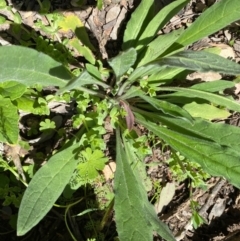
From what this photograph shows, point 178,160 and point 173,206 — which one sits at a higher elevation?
point 178,160

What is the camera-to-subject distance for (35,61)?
6.63 ft

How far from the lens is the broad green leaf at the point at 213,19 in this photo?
223 centimetres

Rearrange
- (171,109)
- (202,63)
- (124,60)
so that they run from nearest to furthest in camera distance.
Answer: (202,63) → (124,60) → (171,109)

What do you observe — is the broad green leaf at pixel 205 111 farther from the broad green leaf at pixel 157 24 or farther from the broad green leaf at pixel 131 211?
the broad green leaf at pixel 131 211

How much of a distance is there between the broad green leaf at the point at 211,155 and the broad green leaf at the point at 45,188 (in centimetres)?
54

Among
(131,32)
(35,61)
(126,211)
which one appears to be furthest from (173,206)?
(35,61)

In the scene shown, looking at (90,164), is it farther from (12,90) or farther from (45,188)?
(12,90)

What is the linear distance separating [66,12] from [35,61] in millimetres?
926

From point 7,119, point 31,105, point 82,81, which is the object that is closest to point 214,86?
point 82,81

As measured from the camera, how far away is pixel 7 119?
90.6 inches

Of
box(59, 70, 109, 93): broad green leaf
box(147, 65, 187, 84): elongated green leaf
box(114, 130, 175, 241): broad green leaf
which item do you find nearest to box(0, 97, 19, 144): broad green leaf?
box(59, 70, 109, 93): broad green leaf

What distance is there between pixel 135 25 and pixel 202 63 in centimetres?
86

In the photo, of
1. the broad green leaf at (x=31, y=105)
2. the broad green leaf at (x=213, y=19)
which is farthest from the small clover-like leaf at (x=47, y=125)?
the broad green leaf at (x=213, y=19)

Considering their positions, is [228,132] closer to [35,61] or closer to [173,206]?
[173,206]
